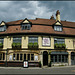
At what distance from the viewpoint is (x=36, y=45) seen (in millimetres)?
20656

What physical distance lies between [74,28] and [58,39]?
6021 millimetres

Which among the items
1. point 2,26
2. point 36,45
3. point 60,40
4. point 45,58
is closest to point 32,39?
point 36,45

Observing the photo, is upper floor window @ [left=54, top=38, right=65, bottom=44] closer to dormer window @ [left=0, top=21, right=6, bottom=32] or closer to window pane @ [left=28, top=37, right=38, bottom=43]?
window pane @ [left=28, top=37, right=38, bottom=43]

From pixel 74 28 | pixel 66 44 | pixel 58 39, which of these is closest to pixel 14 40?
pixel 58 39

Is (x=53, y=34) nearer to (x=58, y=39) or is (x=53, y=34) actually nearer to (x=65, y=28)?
(x=58, y=39)

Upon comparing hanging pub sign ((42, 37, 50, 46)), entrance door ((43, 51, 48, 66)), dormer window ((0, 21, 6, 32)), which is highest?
dormer window ((0, 21, 6, 32))

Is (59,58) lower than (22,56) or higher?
lower

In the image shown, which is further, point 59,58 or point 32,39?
point 59,58

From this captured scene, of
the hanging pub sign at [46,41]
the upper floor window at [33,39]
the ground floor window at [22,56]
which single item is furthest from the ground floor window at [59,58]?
the upper floor window at [33,39]

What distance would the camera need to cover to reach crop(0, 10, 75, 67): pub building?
67.8 feet

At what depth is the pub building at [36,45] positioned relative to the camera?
20.7 meters

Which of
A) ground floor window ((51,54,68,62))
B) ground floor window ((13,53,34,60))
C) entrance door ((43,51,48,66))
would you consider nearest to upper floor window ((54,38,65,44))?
ground floor window ((51,54,68,62))

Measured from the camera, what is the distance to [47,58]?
22531 mm

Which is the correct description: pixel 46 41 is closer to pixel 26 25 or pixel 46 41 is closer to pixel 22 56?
pixel 26 25
